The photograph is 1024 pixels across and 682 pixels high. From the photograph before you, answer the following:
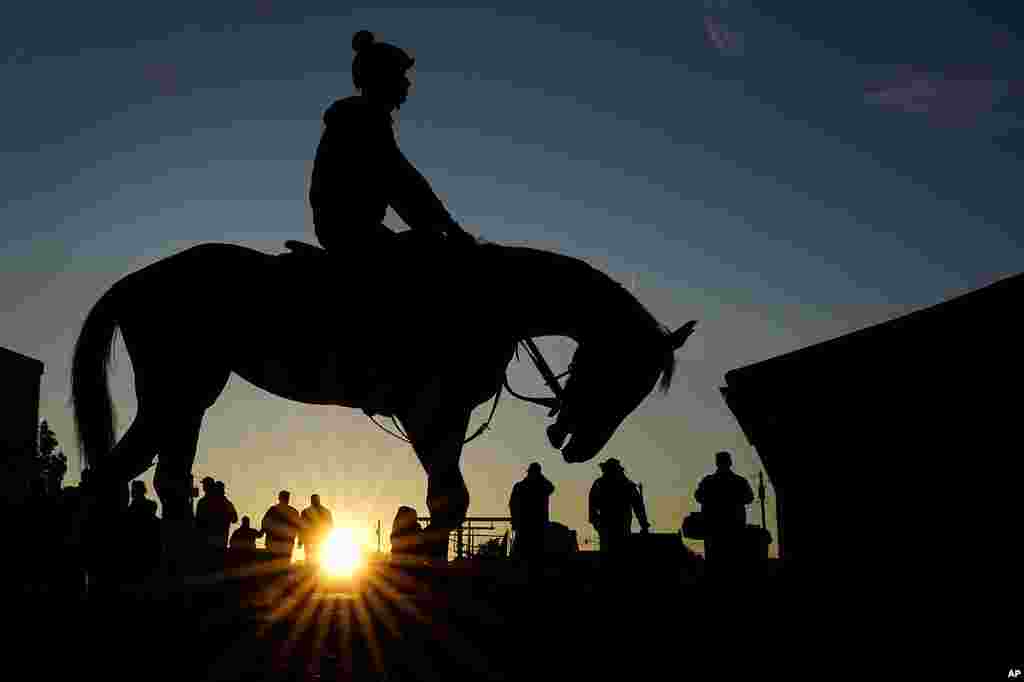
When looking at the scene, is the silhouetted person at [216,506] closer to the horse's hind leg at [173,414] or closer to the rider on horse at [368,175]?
the horse's hind leg at [173,414]

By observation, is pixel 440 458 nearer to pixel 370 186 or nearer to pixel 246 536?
pixel 370 186

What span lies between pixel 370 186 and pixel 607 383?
2743 mm

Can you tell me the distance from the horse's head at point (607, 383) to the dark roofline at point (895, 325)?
872 millimetres

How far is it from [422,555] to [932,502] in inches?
158

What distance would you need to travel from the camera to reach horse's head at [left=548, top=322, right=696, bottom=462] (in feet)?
32.7

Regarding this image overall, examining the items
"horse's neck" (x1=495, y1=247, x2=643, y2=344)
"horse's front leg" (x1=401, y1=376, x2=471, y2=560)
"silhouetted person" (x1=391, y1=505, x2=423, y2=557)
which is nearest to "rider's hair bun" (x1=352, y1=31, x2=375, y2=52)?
"horse's neck" (x1=495, y1=247, x2=643, y2=344)

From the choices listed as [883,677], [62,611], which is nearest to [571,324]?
[62,611]

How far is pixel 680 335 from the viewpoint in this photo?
10148 mm

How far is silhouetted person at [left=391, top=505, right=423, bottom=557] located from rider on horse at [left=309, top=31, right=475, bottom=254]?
237 cm

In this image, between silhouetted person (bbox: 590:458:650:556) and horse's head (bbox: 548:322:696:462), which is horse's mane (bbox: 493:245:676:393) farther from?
silhouetted person (bbox: 590:458:650:556)

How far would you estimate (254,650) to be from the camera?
5.36 metres

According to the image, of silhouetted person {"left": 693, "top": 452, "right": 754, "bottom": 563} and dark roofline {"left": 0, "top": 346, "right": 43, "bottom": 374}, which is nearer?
silhouetted person {"left": 693, "top": 452, "right": 754, "bottom": 563}

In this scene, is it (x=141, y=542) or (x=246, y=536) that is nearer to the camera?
(x=141, y=542)

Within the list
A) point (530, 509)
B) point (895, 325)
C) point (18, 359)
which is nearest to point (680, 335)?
point (895, 325)
